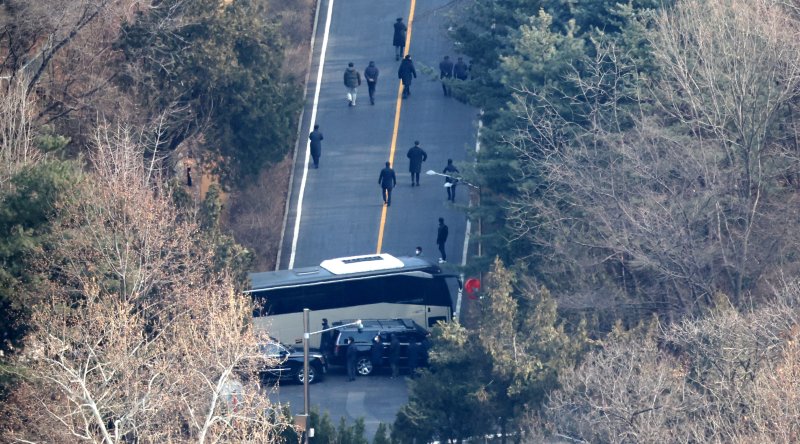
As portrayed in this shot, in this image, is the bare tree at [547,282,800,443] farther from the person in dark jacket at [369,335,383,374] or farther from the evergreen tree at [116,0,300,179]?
the evergreen tree at [116,0,300,179]

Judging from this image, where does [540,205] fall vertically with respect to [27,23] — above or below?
below

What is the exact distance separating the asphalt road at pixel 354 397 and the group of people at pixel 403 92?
5.20 m

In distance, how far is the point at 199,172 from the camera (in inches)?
1614

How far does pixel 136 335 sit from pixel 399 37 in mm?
22165

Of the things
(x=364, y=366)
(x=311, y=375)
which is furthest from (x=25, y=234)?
(x=364, y=366)

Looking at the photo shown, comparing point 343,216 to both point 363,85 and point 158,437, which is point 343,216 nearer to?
point 363,85

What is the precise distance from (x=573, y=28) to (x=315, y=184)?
11.1m

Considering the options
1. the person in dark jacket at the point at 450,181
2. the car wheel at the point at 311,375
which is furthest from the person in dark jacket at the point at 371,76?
the car wheel at the point at 311,375

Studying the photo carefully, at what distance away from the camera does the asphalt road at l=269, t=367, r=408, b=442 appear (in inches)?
1303

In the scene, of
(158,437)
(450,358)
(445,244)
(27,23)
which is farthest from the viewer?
(445,244)

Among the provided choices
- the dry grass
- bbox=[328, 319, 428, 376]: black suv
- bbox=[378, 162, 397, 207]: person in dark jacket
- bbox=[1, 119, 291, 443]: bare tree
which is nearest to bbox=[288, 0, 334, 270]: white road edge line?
the dry grass

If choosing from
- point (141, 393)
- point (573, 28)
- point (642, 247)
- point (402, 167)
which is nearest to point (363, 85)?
point (402, 167)

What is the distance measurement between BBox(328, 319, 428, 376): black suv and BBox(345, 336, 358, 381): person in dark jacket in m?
0.10

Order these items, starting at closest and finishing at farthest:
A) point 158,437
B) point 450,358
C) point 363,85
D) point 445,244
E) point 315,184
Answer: point 158,437, point 450,358, point 445,244, point 315,184, point 363,85
